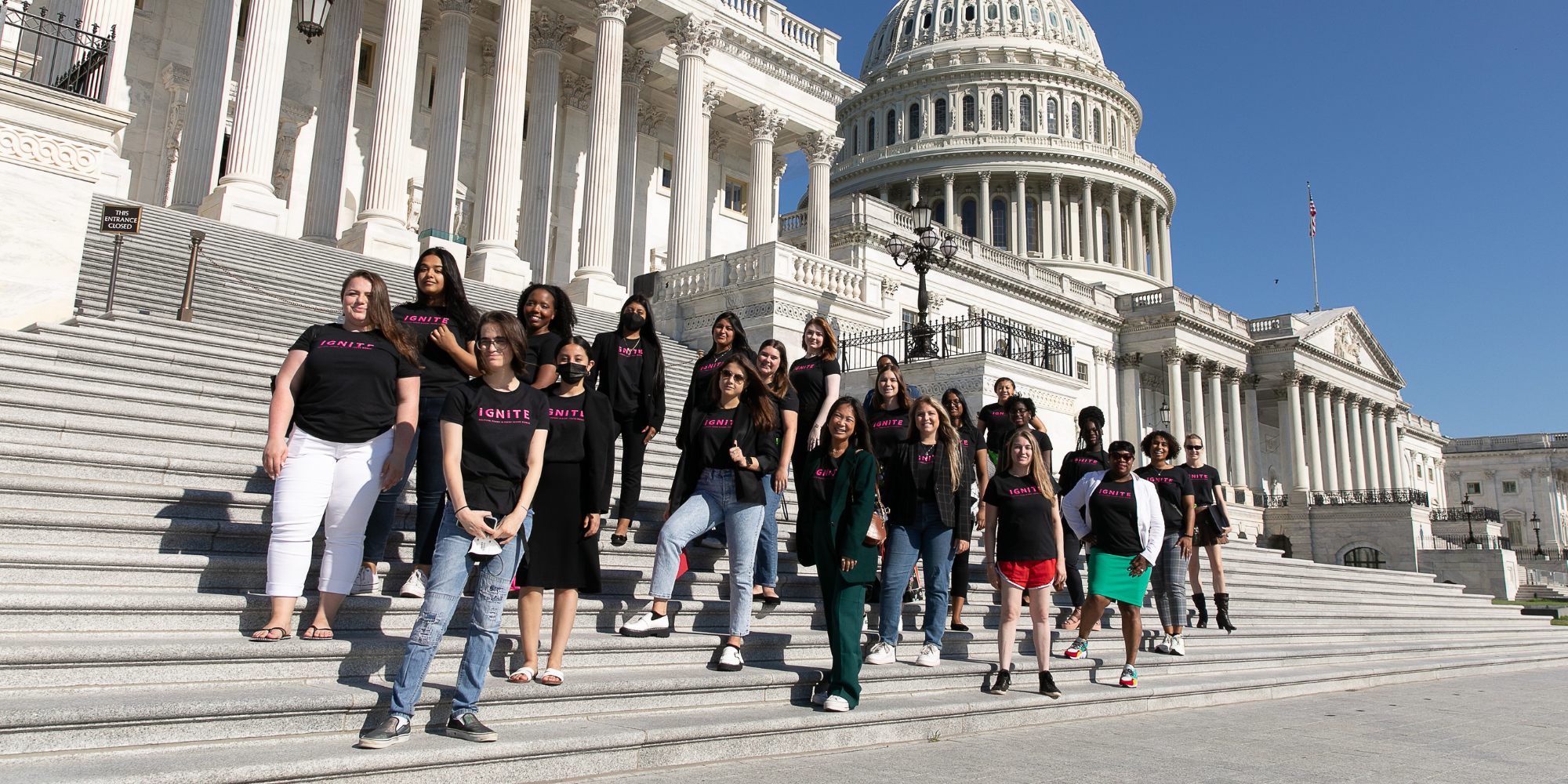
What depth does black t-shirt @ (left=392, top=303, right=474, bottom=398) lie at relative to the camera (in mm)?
6500

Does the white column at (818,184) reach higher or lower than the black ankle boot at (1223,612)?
higher

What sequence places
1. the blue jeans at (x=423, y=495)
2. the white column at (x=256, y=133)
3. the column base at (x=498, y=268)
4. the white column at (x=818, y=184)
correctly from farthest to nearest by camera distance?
the white column at (x=818, y=184) → the column base at (x=498, y=268) → the white column at (x=256, y=133) → the blue jeans at (x=423, y=495)

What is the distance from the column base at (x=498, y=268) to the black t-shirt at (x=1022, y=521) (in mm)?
16503

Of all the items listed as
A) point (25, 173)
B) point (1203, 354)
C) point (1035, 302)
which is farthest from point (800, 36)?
point (1203, 354)

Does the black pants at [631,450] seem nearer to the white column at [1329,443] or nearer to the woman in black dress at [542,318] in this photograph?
the woman in black dress at [542,318]

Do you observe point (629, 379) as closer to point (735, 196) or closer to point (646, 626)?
point (646, 626)

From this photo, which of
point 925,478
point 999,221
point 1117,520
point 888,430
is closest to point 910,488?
point 925,478

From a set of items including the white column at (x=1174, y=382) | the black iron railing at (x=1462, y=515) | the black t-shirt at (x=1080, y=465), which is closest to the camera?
the black t-shirt at (x=1080, y=465)

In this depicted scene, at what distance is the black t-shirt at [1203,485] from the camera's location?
11.3 meters

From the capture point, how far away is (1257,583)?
565 inches

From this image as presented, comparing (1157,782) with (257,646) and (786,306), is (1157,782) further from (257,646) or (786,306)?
(786,306)

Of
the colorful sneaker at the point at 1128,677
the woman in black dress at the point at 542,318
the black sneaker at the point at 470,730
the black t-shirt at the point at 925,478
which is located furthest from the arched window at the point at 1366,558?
the black sneaker at the point at 470,730

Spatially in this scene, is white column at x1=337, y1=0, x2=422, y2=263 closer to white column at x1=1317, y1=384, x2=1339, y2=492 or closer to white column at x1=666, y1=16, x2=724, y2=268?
white column at x1=666, y1=16, x2=724, y2=268

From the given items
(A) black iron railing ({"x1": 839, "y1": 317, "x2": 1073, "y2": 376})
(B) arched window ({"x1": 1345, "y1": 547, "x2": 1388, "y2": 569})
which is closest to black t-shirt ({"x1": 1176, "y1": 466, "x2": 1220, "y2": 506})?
(A) black iron railing ({"x1": 839, "y1": 317, "x2": 1073, "y2": 376})
